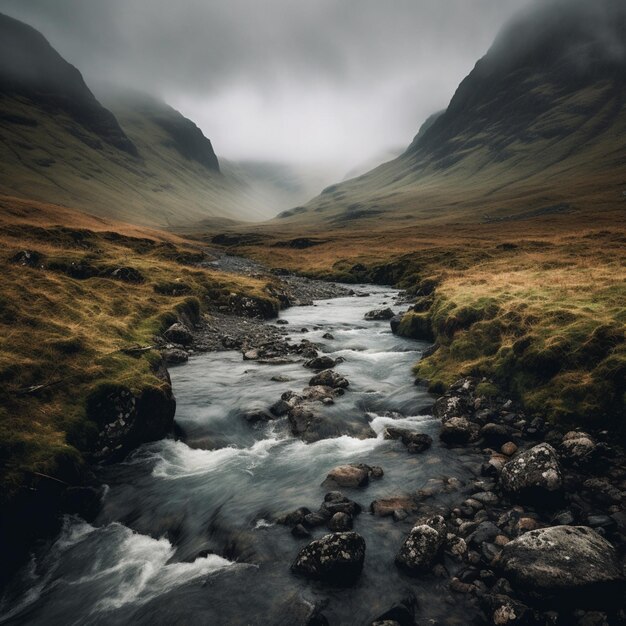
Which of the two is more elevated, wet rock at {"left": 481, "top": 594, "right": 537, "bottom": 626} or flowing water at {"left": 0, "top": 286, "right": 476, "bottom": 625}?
wet rock at {"left": 481, "top": 594, "right": 537, "bottom": 626}

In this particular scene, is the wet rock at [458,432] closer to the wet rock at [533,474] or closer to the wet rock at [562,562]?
the wet rock at [533,474]

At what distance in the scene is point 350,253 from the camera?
95.6m

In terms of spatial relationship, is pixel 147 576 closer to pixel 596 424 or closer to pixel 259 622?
pixel 259 622

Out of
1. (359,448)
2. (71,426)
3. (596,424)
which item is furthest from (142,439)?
(596,424)

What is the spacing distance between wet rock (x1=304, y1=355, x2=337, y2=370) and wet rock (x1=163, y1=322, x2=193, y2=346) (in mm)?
8723

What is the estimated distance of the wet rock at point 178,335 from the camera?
26.2m

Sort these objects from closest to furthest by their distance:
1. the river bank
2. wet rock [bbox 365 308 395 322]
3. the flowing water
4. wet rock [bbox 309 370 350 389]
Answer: the river bank
the flowing water
wet rock [bbox 309 370 350 389]
wet rock [bbox 365 308 395 322]

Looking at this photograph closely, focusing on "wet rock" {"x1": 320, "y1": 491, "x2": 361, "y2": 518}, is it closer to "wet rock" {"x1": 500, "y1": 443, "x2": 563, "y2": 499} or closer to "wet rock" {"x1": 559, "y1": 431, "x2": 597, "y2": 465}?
"wet rock" {"x1": 500, "y1": 443, "x2": 563, "y2": 499}

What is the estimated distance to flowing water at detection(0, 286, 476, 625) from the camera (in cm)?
834

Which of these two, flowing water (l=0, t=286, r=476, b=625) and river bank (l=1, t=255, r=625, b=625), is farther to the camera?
flowing water (l=0, t=286, r=476, b=625)

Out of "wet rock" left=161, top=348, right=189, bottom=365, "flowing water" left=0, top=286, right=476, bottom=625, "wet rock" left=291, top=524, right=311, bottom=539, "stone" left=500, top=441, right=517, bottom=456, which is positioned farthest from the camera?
"wet rock" left=161, top=348, right=189, bottom=365

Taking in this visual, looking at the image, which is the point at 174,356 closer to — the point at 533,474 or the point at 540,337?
the point at 540,337

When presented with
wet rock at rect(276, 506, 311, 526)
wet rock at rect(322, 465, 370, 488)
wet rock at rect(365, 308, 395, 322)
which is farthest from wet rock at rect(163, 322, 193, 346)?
wet rock at rect(276, 506, 311, 526)

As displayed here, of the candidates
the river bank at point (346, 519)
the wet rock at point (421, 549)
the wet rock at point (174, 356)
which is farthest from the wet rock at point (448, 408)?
the wet rock at point (174, 356)
